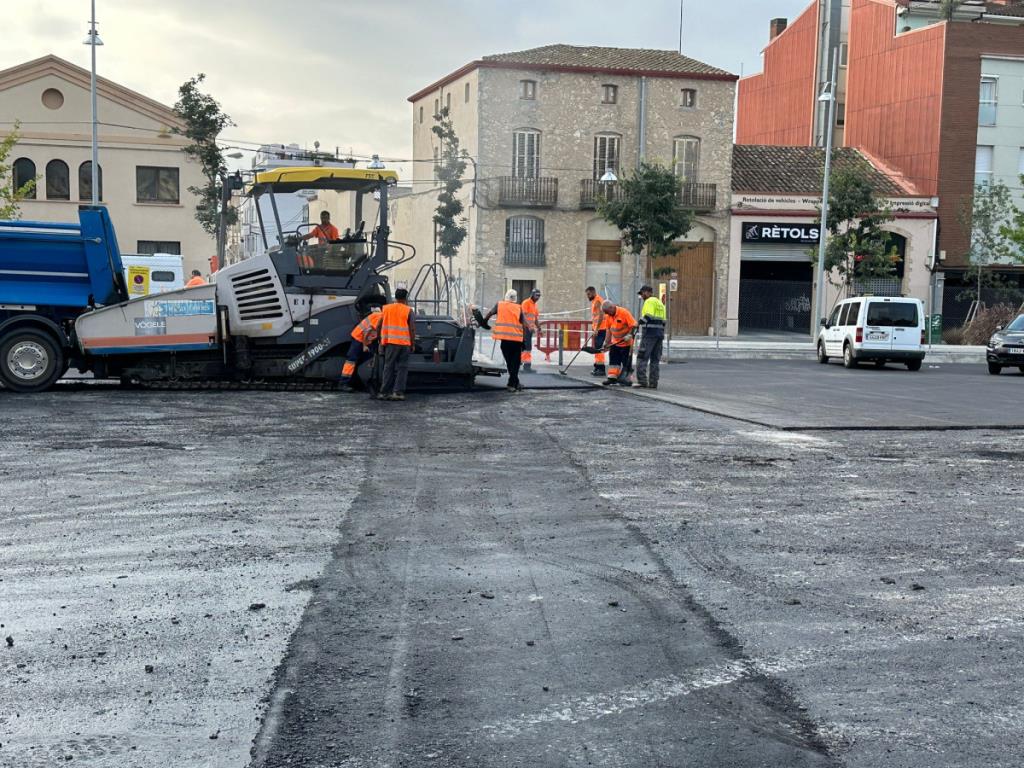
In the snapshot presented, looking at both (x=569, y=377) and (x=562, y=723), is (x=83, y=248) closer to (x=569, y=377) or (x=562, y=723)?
(x=569, y=377)

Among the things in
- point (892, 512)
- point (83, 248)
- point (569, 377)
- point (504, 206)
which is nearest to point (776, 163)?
point (504, 206)

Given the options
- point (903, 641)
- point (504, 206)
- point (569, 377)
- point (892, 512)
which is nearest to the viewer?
point (903, 641)

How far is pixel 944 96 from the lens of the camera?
47000 mm

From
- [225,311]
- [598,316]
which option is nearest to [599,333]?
[598,316]

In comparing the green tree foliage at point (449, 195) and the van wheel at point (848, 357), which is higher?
the green tree foliage at point (449, 195)

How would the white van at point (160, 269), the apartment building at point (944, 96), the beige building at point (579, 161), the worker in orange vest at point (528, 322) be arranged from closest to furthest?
the worker in orange vest at point (528, 322) → the white van at point (160, 269) → the beige building at point (579, 161) → the apartment building at point (944, 96)

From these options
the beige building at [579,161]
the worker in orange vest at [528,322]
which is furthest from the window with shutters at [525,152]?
the worker in orange vest at [528,322]

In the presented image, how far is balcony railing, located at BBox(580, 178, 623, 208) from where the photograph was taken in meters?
45.5

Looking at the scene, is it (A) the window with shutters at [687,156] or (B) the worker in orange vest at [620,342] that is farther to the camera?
(A) the window with shutters at [687,156]

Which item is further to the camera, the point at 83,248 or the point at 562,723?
the point at 83,248

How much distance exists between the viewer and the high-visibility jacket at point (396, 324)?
17.0 m

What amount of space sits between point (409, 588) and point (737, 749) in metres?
2.60

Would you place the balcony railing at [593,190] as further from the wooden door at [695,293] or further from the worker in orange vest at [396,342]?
the worker in orange vest at [396,342]

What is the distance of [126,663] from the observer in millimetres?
Result: 5145
